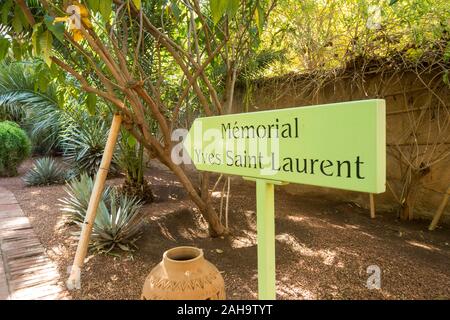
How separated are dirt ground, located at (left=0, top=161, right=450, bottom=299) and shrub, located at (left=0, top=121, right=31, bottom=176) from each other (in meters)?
4.07

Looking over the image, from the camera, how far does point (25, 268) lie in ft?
8.98

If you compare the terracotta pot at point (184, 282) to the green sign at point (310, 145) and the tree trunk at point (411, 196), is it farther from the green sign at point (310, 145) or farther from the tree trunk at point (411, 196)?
the tree trunk at point (411, 196)

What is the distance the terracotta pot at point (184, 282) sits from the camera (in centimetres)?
157

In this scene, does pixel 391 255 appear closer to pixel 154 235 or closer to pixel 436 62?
pixel 436 62

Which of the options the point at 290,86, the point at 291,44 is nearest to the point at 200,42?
the point at 291,44

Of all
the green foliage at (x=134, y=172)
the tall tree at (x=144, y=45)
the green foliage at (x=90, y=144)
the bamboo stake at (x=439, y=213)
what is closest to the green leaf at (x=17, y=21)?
the tall tree at (x=144, y=45)

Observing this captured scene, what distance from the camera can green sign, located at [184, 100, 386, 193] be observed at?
89 centimetres

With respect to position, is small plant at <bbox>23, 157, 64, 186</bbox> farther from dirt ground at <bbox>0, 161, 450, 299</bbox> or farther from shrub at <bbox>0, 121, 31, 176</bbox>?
dirt ground at <bbox>0, 161, 450, 299</bbox>

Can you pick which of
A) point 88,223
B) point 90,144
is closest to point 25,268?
point 88,223

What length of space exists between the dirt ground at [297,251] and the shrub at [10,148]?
4.07 metres

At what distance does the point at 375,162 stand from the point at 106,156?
1.98m

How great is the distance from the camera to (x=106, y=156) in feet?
7.91

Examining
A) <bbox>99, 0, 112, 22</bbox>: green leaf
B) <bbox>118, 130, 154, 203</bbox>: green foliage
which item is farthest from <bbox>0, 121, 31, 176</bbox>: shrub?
<bbox>99, 0, 112, 22</bbox>: green leaf

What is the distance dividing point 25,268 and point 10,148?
6.31 meters
